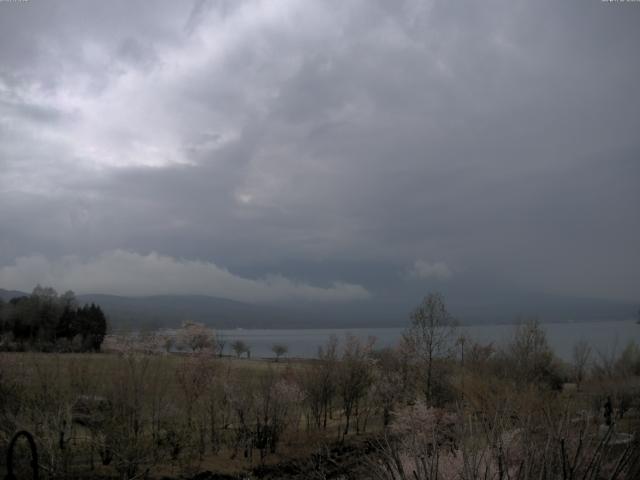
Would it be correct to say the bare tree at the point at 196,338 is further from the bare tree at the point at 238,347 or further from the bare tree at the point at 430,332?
the bare tree at the point at 238,347

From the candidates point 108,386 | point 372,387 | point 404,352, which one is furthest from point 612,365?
point 108,386

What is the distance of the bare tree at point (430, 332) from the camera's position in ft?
135

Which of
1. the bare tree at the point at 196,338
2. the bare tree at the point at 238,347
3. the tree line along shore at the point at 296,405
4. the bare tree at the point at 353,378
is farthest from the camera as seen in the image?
the bare tree at the point at 238,347

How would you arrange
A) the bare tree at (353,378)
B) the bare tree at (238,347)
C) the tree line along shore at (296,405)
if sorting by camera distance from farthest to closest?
the bare tree at (238,347), the bare tree at (353,378), the tree line along shore at (296,405)

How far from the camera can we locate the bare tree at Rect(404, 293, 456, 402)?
4125 centimetres

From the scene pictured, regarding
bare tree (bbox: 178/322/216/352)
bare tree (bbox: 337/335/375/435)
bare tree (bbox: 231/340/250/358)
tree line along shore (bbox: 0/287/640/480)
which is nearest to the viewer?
tree line along shore (bbox: 0/287/640/480)

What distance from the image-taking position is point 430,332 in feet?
136

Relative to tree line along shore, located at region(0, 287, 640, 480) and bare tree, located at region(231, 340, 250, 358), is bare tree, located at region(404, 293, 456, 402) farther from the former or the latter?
bare tree, located at region(231, 340, 250, 358)

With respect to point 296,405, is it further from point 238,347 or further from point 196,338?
point 238,347

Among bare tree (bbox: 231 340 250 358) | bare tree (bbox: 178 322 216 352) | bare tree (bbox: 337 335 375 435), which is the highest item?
bare tree (bbox: 178 322 216 352)

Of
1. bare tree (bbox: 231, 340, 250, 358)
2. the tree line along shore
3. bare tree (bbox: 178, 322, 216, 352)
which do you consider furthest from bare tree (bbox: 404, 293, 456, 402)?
bare tree (bbox: 231, 340, 250, 358)

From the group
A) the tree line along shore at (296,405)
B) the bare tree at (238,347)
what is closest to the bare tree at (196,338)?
the tree line along shore at (296,405)

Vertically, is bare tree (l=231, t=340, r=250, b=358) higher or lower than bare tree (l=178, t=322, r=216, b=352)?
lower

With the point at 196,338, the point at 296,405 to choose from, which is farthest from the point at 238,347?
the point at 296,405
